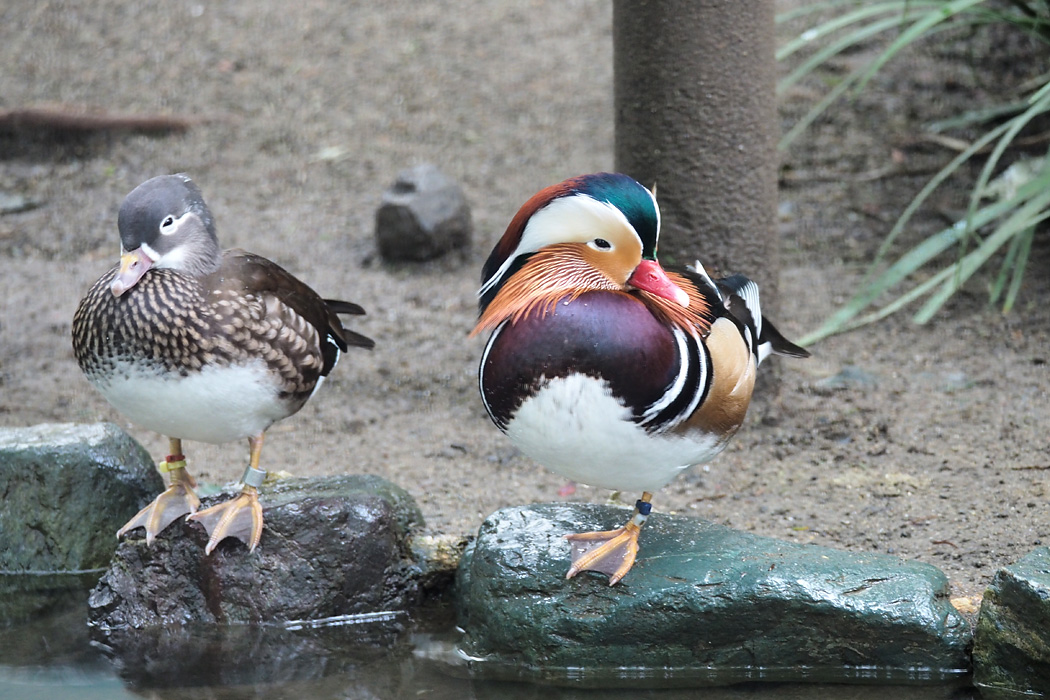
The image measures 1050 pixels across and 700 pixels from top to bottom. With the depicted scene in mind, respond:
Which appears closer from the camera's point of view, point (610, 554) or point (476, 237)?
point (610, 554)

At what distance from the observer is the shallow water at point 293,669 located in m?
2.65

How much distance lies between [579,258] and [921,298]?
2783 millimetres

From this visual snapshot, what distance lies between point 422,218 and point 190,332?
2.56 meters

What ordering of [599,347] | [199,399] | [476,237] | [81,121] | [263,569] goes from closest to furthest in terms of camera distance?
[599,347], [199,399], [263,569], [476,237], [81,121]

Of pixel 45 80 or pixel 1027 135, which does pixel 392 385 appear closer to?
pixel 1027 135

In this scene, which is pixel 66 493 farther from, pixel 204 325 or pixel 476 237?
pixel 476 237

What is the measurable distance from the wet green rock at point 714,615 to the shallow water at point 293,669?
3 cm

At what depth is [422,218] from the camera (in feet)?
16.6

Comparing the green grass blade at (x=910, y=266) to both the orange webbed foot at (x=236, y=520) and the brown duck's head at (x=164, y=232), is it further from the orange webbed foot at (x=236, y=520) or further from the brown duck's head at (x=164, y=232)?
the brown duck's head at (x=164, y=232)

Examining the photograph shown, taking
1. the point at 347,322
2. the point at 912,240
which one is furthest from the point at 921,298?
the point at 347,322

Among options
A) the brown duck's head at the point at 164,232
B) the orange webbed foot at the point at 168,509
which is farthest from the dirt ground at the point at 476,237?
the brown duck's head at the point at 164,232

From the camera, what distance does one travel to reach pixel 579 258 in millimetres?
2391

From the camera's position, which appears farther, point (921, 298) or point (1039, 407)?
point (921, 298)

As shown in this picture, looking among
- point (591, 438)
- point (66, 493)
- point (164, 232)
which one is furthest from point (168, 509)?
point (591, 438)
